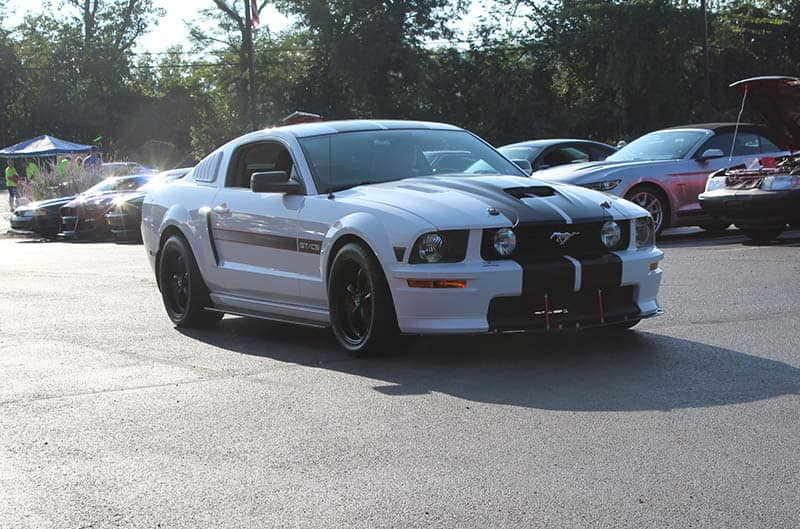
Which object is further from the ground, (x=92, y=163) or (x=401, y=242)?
(x=92, y=163)

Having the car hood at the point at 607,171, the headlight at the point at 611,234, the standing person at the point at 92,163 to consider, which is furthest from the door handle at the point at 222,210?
the standing person at the point at 92,163

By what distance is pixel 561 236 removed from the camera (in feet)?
23.4

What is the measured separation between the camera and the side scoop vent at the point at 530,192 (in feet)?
24.3

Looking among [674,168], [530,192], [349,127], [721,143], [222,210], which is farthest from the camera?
[721,143]

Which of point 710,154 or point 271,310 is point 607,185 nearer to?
point 710,154

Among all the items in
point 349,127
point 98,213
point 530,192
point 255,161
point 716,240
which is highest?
point 349,127

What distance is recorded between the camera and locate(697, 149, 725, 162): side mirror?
1552 centimetres

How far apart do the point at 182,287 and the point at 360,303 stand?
2541 millimetres

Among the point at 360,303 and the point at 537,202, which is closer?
the point at 537,202

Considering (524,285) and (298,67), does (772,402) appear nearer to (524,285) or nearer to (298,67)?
(524,285)

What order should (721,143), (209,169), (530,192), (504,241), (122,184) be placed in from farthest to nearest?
(122,184) < (721,143) < (209,169) < (530,192) < (504,241)

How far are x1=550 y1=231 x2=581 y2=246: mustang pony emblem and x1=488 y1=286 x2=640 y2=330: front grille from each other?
309mm

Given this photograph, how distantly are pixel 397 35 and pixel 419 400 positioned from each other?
45865 mm

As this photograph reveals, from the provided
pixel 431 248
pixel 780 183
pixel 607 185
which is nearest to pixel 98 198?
pixel 607 185
